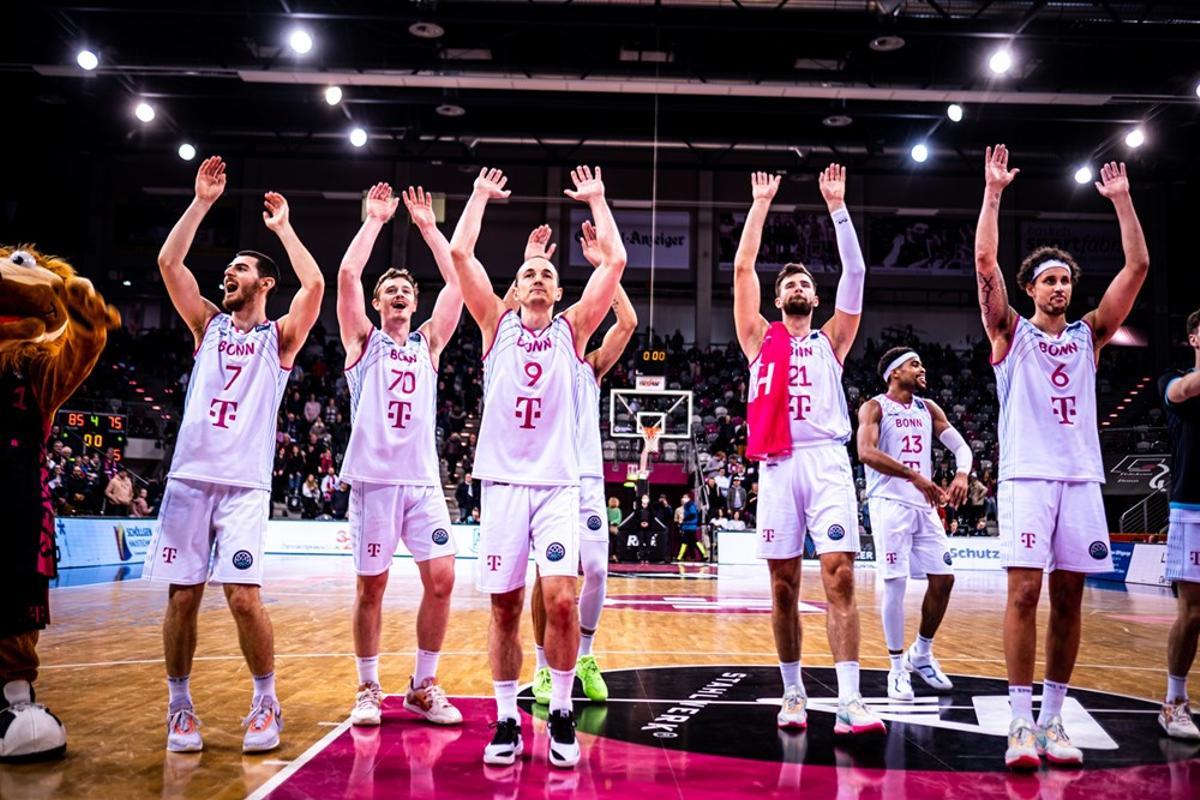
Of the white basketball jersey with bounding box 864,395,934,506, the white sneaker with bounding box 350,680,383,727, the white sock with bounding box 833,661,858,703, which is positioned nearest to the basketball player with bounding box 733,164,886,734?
the white sock with bounding box 833,661,858,703

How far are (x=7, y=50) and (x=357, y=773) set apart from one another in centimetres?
2265

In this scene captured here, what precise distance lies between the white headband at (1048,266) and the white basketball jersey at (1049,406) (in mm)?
302

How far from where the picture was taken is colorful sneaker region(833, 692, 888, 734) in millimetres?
4906

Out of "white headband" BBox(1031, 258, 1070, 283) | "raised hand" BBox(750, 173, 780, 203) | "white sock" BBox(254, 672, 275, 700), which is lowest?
"white sock" BBox(254, 672, 275, 700)

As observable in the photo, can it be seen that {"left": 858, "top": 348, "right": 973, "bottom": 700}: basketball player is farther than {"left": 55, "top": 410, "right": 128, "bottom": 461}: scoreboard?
No

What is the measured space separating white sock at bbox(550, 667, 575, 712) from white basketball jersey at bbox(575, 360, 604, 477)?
1760 millimetres

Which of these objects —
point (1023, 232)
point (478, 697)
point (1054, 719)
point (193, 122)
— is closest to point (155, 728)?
point (478, 697)

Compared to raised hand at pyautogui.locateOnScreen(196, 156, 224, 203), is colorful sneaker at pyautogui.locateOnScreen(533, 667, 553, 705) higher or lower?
lower

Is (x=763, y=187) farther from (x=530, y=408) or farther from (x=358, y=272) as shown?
(x=358, y=272)

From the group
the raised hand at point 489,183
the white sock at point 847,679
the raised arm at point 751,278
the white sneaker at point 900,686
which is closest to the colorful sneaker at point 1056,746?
the white sock at point 847,679

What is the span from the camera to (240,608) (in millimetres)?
4559

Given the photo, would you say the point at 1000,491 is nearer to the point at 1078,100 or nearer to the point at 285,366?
the point at 285,366

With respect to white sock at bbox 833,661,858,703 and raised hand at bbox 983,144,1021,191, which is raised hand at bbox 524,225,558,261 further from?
white sock at bbox 833,661,858,703

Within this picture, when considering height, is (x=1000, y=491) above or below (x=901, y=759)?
above
